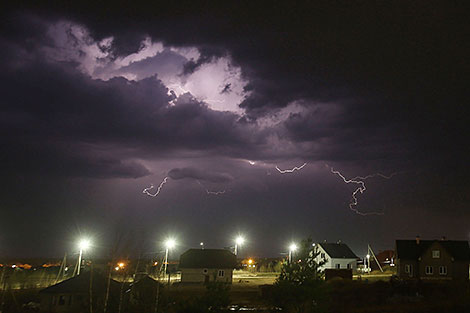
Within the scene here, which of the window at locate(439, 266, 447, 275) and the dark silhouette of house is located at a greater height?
the window at locate(439, 266, 447, 275)

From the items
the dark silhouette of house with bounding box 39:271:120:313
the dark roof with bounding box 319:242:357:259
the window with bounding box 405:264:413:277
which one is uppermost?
the dark roof with bounding box 319:242:357:259

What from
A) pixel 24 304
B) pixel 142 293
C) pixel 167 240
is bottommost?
pixel 24 304

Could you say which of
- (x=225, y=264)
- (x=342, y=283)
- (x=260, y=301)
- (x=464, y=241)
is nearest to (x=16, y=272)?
(x=225, y=264)

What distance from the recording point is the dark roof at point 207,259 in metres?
61.9

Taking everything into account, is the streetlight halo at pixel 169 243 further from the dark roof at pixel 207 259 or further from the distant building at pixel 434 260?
the distant building at pixel 434 260

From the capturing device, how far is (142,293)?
1248 inches

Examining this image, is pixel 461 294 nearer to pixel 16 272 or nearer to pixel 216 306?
pixel 216 306

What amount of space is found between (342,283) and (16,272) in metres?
50.2

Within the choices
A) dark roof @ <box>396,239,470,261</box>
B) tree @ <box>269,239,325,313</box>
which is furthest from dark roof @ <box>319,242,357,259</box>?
tree @ <box>269,239,325,313</box>

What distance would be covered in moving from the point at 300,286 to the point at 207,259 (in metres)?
43.0

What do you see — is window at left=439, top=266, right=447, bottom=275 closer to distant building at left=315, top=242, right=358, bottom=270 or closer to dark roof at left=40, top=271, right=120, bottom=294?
distant building at left=315, top=242, right=358, bottom=270

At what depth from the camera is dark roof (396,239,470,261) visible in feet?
214

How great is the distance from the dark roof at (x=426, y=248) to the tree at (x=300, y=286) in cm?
5010

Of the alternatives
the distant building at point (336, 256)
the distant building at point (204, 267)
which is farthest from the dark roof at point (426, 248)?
the distant building at point (204, 267)
